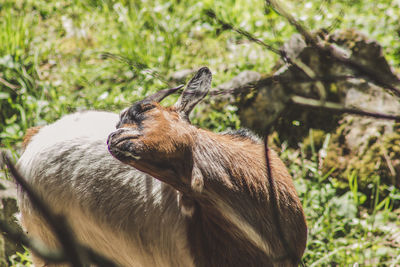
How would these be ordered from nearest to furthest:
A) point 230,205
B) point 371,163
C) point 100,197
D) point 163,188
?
point 230,205, point 163,188, point 100,197, point 371,163

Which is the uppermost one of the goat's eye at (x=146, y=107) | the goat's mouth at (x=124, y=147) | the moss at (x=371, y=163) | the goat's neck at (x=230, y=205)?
the goat's eye at (x=146, y=107)

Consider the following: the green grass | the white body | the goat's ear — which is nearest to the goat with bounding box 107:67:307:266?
the goat's ear

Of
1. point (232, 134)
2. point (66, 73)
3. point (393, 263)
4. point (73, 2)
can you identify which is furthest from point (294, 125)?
point (73, 2)

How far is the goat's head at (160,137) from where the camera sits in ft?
5.08

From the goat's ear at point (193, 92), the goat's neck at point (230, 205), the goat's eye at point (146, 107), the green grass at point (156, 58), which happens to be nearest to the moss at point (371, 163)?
the green grass at point (156, 58)

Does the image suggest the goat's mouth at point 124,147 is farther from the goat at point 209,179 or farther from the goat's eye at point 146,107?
the goat's eye at point 146,107

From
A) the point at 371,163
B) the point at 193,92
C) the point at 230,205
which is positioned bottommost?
the point at 371,163

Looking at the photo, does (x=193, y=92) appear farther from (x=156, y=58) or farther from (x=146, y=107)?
(x=156, y=58)

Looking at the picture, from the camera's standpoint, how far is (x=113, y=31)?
569 centimetres

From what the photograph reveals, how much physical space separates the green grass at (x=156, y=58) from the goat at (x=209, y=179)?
55.4 inches

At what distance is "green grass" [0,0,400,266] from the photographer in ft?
11.8

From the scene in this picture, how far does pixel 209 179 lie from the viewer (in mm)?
1844

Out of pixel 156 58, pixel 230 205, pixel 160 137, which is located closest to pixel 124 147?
pixel 160 137

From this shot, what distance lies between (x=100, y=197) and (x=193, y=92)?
3.49 ft
